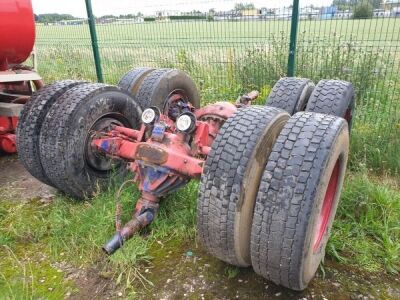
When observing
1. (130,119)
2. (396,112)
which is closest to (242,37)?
(396,112)

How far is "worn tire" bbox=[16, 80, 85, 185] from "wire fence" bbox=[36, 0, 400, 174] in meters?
3.08

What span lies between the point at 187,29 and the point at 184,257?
4.60m

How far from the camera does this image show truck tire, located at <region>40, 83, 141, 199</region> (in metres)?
3.20

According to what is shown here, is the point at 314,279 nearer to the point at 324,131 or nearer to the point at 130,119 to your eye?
the point at 324,131

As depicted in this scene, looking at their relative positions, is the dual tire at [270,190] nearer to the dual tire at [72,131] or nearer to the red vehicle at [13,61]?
the dual tire at [72,131]

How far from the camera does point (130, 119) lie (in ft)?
12.2

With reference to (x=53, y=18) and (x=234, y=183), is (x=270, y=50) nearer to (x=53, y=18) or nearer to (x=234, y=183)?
(x=234, y=183)

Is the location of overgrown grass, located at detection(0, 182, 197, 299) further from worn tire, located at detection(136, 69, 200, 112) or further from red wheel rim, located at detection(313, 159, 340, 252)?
worn tire, located at detection(136, 69, 200, 112)

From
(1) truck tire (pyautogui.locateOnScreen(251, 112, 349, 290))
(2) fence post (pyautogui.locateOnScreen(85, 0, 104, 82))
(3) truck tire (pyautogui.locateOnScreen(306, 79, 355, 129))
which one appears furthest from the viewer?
(2) fence post (pyautogui.locateOnScreen(85, 0, 104, 82))

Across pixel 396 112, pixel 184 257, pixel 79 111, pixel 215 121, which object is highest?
pixel 79 111

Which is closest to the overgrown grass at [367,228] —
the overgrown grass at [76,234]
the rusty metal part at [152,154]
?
the overgrown grass at [76,234]

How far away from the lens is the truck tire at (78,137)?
320 cm

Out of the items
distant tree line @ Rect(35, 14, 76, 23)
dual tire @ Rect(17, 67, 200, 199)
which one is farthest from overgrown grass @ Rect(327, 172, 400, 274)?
distant tree line @ Rect(35, 14, 76, 23)

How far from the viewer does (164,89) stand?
4.45 meters
